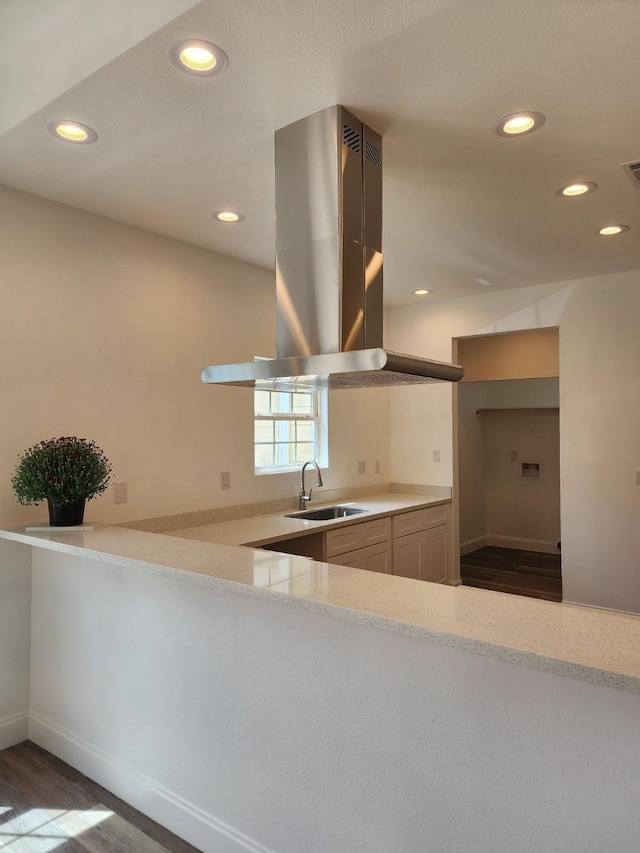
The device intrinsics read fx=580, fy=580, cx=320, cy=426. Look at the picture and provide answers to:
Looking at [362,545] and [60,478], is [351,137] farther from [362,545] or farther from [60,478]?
[362,545]

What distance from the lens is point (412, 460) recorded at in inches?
199

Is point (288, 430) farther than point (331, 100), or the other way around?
point (288, 430)

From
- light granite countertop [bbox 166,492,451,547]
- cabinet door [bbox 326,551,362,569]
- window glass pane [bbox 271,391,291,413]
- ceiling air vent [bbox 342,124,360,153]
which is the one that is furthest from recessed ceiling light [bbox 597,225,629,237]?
cabinet door [bbox 326,551,362,569]

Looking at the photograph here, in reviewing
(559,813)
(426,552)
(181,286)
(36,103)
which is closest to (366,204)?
(36,103)

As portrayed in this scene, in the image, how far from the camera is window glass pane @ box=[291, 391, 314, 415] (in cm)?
427

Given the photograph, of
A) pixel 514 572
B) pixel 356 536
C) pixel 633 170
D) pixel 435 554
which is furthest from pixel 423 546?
pixel 633 170

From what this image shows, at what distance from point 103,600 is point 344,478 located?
2503 mm

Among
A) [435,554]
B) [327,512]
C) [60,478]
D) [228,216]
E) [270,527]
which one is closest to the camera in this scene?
[60,478]

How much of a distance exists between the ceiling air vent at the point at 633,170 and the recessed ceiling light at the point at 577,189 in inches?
5.8

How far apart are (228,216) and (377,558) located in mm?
2262

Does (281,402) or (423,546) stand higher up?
(281,402)

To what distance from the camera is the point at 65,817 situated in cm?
209

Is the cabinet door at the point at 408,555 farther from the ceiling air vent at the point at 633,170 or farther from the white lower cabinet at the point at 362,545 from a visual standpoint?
the ceiling air vent at the point at 633,170

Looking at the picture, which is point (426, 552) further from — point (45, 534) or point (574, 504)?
point (45, 534)
